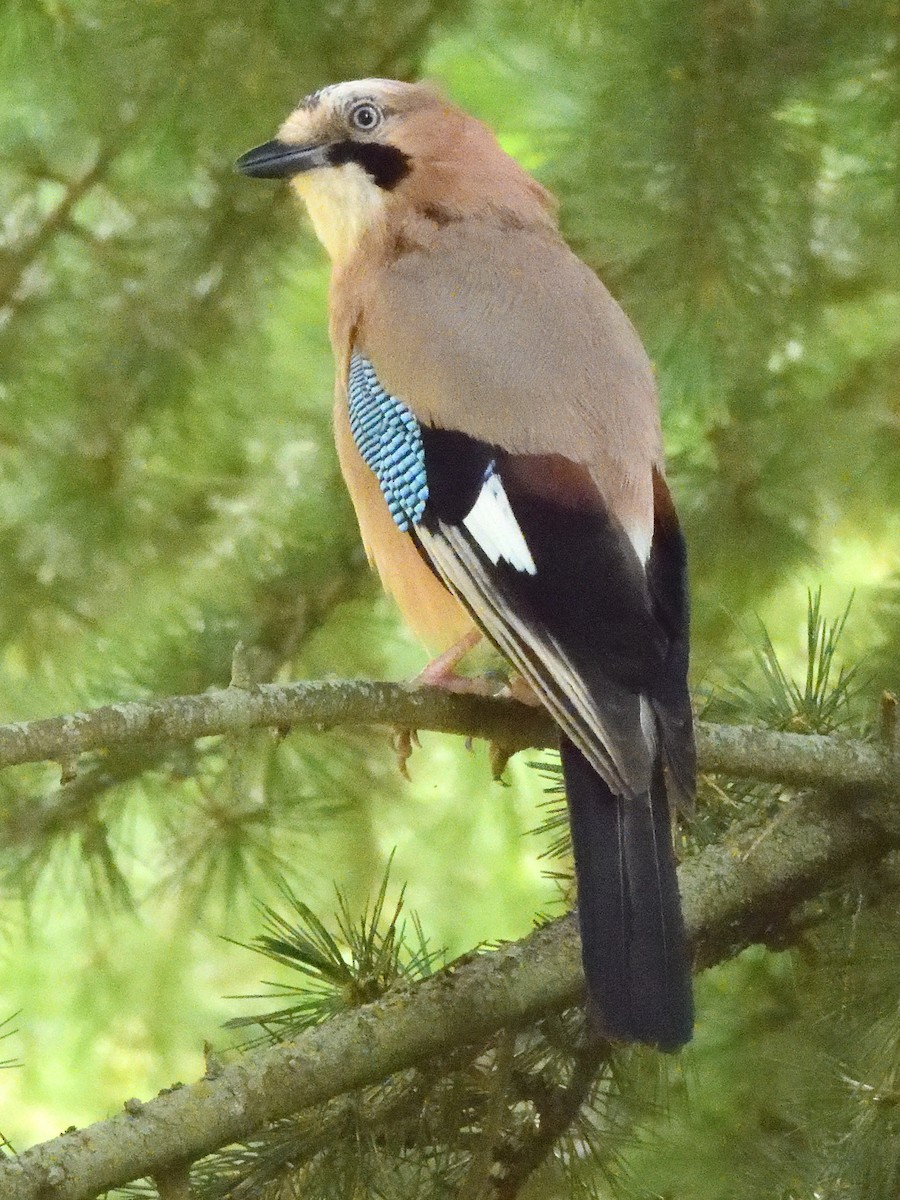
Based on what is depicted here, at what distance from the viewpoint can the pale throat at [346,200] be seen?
257 cm

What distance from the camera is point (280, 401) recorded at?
2.99 metres

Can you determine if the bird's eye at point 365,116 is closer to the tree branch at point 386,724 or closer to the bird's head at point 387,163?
the bird's head at point 387,163

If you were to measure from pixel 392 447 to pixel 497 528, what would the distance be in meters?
0.25

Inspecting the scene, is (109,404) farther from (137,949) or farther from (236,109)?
(137,949)

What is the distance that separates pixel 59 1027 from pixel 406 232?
1.74 m

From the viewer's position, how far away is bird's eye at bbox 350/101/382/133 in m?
2.54

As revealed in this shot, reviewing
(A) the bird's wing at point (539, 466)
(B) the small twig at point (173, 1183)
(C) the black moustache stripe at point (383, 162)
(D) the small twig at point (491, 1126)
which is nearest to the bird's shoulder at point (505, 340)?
(A) the bird's wing at point (539, 466)

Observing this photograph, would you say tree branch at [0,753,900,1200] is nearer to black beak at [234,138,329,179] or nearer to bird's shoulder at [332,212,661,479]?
bird's shoulder at [332,212,661,479]

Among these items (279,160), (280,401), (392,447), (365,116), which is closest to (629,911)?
(392,447)

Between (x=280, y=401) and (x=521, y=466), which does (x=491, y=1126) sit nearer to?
(x=521, y=466)

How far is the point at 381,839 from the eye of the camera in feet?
9.72

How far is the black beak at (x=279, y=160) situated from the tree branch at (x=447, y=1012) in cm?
104

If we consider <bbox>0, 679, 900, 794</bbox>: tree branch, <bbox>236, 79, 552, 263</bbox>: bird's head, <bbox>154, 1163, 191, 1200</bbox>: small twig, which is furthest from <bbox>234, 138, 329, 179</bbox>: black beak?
<bbox>154, 1163, 191, 1200</bbox>: small twig

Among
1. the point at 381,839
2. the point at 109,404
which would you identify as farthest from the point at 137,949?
the point at 109,404
